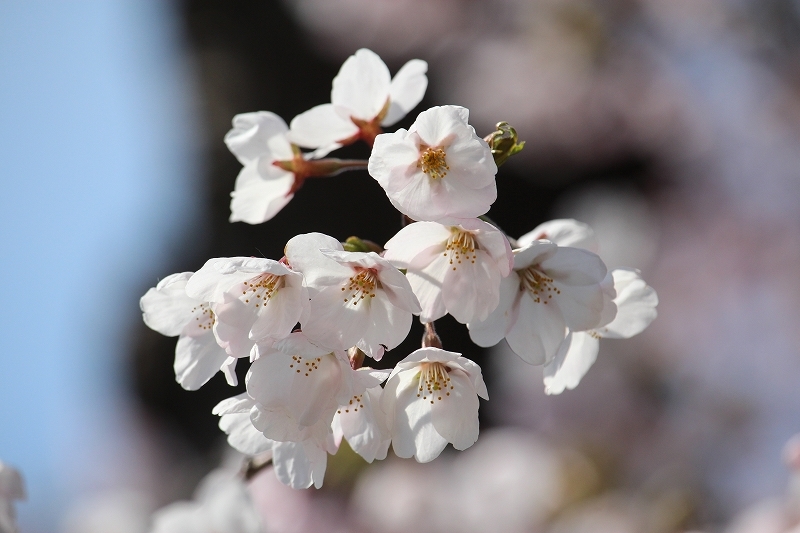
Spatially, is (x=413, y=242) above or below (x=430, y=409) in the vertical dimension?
above

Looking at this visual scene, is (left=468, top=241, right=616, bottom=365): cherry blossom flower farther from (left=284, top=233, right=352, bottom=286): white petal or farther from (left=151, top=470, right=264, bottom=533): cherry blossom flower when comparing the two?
(left=151, top=470, right=264, bottom=533): cherry blossom flower

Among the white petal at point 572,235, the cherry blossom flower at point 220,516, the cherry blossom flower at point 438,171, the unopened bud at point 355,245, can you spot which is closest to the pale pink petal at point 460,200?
the cherry blossom flower at point 438,171

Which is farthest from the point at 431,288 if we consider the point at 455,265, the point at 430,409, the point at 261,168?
the point at 261,168

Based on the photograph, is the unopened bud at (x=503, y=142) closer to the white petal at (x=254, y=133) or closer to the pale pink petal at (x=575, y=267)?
the pale pink petal at (x=575, y=267)

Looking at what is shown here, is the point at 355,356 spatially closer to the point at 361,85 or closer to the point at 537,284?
the point at 537,284

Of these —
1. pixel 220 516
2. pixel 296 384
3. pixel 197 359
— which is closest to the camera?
pixel 296 384

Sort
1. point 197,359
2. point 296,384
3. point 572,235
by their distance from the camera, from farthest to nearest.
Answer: point 572,235 → point 197,359 → point 296,384

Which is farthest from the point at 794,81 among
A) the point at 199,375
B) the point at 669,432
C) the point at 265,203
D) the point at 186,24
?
the point at 186,24
